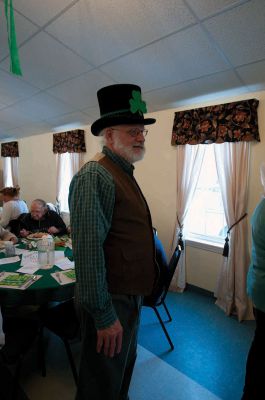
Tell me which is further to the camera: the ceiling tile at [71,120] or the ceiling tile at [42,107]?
the ceiling tile at [71,120]

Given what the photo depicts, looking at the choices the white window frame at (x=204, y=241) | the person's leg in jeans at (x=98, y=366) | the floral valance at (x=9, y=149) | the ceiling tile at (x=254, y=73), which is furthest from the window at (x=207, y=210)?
the floral valance at (x=9, y=149)

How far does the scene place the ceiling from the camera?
157cm

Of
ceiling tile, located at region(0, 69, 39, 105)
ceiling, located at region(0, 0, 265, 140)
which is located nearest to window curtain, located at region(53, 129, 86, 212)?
ceiling tile, located at region(0, 69, 39, 105)

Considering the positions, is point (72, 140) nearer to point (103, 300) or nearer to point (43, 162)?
point (43, 162)

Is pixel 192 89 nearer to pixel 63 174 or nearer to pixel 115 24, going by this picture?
pixel 115 24

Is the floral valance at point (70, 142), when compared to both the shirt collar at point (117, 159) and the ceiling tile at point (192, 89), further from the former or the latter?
the shirt collar at point (117, 159)

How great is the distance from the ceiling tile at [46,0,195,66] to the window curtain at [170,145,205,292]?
126 centimetres

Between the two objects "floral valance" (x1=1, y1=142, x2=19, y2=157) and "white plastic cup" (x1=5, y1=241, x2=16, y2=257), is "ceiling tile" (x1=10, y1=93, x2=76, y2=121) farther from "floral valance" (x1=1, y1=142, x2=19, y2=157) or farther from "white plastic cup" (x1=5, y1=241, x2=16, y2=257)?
"white plastic cup" (x1=5, y1=241, x2=16, y2=257)

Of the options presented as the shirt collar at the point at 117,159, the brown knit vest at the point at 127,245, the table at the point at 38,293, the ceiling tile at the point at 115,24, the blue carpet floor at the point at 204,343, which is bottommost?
the blue carpet floor at the point at 204,343

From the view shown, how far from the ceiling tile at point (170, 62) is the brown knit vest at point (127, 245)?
1.42 metres

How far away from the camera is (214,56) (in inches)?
73.5

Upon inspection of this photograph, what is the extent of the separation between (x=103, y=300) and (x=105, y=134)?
676mm

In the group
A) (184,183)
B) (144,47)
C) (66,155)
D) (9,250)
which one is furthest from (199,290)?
(66,155)

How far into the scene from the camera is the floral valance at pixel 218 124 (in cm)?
223
